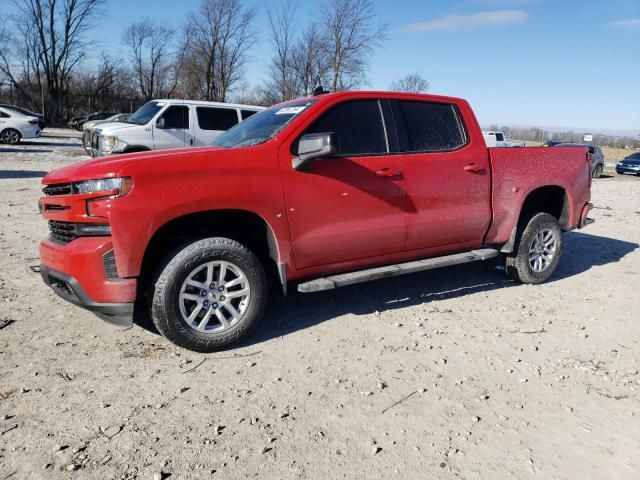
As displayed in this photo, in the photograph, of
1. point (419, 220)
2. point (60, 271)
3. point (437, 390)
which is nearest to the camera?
point (437, 390)

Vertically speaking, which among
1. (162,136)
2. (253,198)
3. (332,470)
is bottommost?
(332,470)

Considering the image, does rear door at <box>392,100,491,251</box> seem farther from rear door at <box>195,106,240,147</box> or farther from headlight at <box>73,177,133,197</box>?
rear door at <box>195,106,240,147</box>

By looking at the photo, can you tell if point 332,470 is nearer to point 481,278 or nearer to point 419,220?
point 419,220

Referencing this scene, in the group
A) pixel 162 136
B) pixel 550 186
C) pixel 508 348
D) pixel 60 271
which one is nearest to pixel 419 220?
pixel 508 348

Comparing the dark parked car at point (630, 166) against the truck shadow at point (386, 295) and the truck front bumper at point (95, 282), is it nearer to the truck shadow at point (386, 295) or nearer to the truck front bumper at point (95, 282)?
the truck shadow at point (386, 295)

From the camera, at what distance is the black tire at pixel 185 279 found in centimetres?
325

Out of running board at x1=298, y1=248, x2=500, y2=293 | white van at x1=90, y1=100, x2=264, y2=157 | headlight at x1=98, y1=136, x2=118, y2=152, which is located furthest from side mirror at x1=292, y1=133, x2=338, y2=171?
headlight at x1=98, y1=136, x2=118, y2=152

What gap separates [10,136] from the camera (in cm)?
1992

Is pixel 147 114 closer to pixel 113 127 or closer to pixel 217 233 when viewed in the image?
pixel 113 127

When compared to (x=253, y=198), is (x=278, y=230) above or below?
below

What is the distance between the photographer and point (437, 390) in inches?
119

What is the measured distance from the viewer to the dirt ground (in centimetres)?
235

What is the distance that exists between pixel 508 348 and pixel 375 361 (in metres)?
1.07

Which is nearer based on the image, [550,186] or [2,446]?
[2,446]
